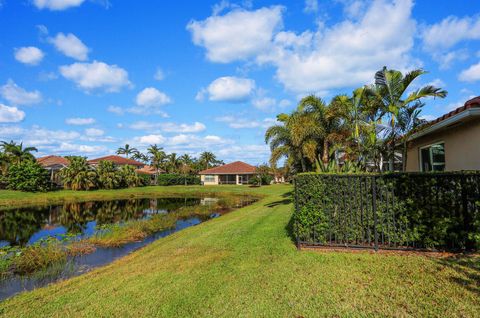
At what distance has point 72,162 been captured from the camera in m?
46.8

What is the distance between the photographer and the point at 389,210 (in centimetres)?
672

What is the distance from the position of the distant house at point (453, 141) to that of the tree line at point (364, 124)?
29.7 inches

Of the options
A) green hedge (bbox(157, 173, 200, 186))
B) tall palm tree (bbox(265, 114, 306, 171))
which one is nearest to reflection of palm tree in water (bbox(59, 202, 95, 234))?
tall palm tree (bbox(265, 114, 306, 171))

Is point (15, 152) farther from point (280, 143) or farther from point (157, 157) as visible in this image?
point (280, 143)

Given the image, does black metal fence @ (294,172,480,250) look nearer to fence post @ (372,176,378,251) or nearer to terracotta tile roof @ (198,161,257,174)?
fence post @ (372,176,378,251)

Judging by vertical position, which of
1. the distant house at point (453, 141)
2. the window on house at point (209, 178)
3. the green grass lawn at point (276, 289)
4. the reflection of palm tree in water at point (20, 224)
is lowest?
the reflection of palm tree in water at point (20, 224)

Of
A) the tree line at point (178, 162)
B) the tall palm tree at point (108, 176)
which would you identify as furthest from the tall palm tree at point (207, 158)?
the tall palm tree at point (108, 176)

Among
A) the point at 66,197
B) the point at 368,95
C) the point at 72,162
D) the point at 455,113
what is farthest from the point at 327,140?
the point at 72,162

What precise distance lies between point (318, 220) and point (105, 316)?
15.8 ft

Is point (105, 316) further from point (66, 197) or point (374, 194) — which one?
point (66, 197)

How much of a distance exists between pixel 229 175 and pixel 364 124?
5177 centimetres

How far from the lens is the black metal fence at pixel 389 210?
20.5 feet

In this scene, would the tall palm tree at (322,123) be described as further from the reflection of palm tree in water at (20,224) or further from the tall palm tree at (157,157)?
the tall palm tree at (157,157)

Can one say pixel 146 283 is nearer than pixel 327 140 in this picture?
Yes
